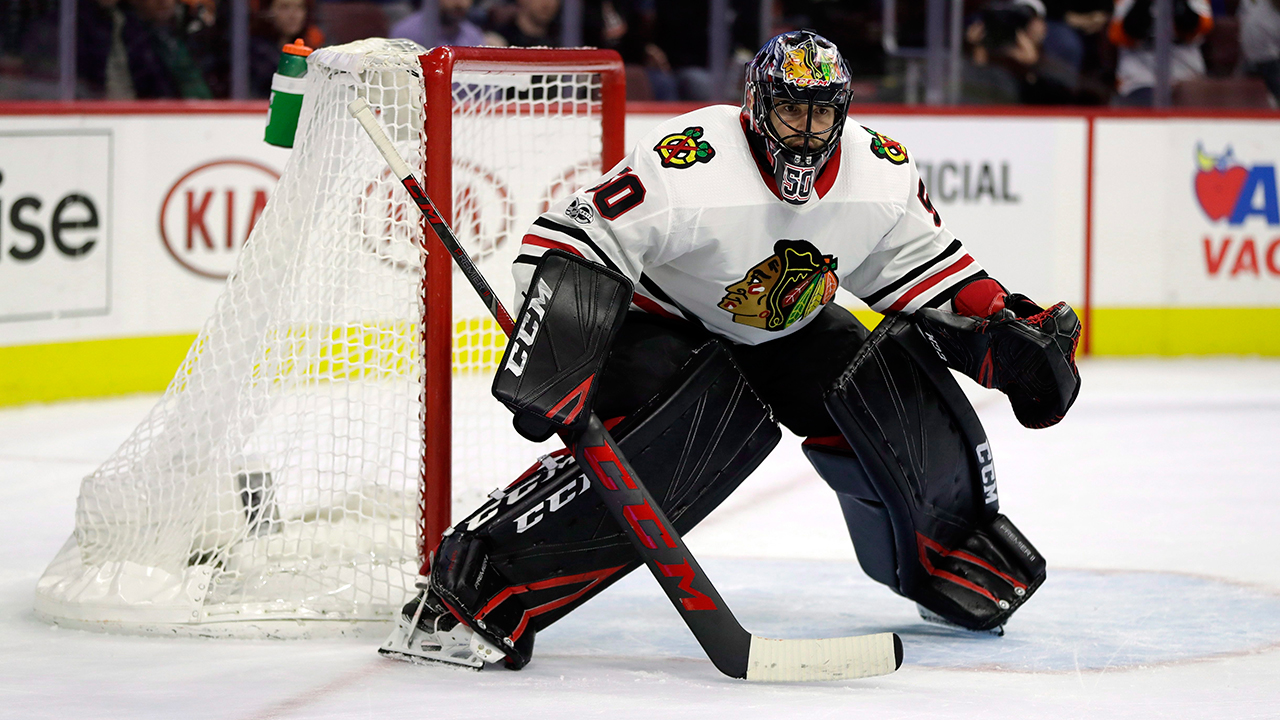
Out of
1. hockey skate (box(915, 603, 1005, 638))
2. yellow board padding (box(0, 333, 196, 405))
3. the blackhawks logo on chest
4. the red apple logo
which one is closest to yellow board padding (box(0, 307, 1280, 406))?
yellow board padding (box(0, 333, 196, 405))

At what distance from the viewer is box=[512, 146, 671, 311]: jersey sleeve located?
2262 mm

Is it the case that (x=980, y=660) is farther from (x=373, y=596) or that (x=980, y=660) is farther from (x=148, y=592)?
(x=148, y=592)

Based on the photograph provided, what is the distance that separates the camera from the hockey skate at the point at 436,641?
7.66 feet

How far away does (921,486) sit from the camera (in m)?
2.49

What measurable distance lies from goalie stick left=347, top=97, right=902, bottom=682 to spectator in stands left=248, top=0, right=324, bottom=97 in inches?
127

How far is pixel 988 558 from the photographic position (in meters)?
2.57

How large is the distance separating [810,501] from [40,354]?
233 centimetres

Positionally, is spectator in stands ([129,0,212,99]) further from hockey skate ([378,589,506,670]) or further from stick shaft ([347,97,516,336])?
hockey skate ([378,589,506,670])

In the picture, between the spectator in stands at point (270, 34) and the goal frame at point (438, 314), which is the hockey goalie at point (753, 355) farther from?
the spectator in stands at point (270, 34)

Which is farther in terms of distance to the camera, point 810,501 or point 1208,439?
point 1208,439

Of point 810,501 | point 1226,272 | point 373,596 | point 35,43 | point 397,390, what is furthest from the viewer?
point 1226,272

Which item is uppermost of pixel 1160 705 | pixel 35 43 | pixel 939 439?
pixel 35 43

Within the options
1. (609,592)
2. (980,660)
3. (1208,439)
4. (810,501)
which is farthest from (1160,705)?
(1208,439)

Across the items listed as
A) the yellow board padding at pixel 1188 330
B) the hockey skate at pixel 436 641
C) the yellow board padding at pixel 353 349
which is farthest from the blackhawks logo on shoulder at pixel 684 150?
the yellow board padding at pixel 1188 330
